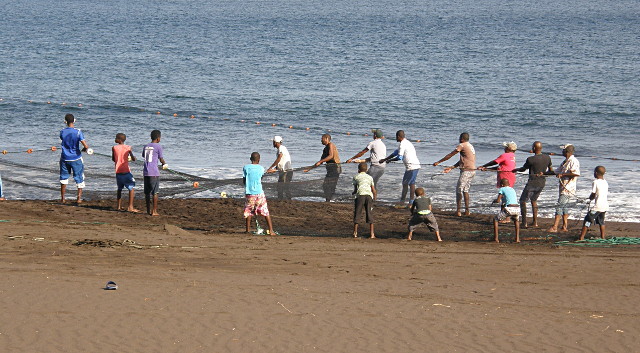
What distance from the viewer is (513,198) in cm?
1252

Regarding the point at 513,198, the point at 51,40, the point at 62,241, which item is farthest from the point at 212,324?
the point at 51,40

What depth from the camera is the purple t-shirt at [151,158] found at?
13570 mm

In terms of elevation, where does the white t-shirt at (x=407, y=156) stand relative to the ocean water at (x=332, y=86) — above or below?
below

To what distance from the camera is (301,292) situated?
9188mm

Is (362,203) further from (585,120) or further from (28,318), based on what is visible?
(585,120)

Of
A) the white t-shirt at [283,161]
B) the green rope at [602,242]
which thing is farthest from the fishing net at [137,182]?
the green rope at [602,242]

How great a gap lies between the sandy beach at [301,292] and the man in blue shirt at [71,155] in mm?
1623

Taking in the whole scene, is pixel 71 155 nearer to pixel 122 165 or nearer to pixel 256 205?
pixel 122 165

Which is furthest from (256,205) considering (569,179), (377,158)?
(569,179)

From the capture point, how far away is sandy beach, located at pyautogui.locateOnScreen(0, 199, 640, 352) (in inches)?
314

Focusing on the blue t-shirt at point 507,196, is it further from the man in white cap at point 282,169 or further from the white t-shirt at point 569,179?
the man in white cap at point 282,169

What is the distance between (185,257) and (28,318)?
8.47 ft

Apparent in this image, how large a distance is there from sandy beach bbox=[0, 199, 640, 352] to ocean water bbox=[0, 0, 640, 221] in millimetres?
3585

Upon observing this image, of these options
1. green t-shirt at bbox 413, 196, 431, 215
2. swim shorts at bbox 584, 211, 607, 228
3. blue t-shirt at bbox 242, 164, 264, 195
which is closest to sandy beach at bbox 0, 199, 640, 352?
green t-shirt at bbox 413, 196, 431, 215
